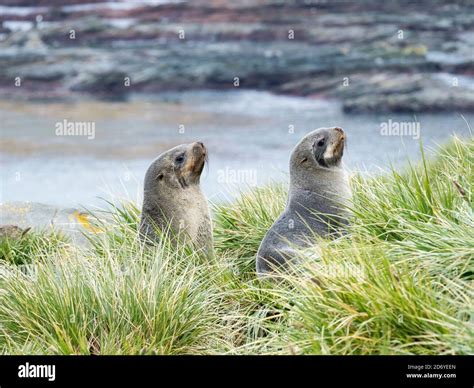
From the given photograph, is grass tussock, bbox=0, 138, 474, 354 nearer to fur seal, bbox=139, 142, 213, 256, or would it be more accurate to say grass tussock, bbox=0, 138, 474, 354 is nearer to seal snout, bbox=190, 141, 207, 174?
fur seal, bbox=139, 142, 213, 256

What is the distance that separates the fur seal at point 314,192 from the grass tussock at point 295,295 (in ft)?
0.59

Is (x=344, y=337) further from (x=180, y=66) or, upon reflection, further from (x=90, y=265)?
(x=180, y=66)

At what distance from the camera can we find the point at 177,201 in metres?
6.77

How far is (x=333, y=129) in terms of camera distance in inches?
253

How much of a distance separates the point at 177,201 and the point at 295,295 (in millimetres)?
1740
